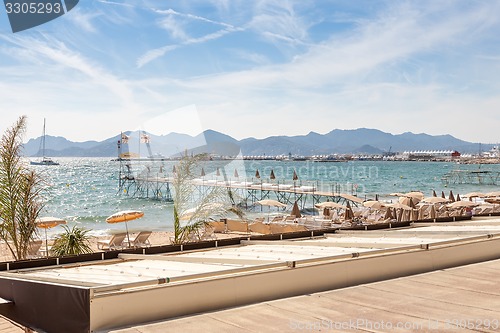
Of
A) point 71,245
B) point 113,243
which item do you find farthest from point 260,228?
point 71,245

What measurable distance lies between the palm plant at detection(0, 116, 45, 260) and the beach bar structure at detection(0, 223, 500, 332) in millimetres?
A: 5640

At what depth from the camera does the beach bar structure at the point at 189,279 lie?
3.40 metres

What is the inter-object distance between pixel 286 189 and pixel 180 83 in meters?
20.2

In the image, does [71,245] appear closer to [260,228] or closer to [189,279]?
[189,279]

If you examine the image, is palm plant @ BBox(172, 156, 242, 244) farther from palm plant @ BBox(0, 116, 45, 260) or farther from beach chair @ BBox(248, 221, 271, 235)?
beach chair @ BBox(248, 221, 271, 235)

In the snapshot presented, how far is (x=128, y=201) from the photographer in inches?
2057

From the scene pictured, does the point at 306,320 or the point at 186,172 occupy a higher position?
the point at 186,172

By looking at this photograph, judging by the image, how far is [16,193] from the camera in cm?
1034

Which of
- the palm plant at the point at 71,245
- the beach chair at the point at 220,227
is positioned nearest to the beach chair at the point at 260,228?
the beach chair at the point at 220,227

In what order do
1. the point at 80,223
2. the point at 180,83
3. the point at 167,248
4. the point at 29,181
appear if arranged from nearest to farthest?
the point at 167,248 < the point at 29,181 < the point at 80,223 < the point at 180,83

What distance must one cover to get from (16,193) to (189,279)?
7.82 meters

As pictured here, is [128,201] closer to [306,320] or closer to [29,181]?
[29,181]

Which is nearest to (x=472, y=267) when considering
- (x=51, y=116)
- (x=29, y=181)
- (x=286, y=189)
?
(x=29, y=181)

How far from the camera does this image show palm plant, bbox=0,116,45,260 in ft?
33.7
